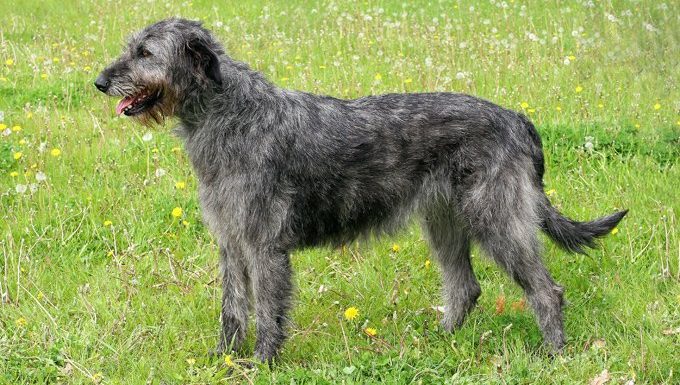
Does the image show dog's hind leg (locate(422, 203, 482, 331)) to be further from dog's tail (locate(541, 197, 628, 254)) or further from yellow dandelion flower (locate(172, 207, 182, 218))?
yellow dandelion flower (locate(172, 207, 182, 218))

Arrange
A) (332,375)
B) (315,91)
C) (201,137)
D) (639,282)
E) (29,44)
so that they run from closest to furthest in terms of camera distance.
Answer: (332,375) < (201,137) < (639,282) < (315,91) < (29,44)

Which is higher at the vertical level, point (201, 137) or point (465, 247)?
point (201, 137)

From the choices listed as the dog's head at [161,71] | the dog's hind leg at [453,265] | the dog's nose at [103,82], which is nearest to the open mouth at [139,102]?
the dog's head at [161,71]

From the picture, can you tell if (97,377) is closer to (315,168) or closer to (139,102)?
(139,102)

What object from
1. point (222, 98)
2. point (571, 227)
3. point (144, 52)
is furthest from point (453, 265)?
point (144, 52)

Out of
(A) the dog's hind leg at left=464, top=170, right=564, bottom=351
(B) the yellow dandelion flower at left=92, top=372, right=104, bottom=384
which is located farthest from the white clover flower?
(A) the dog's hind leg at left=464, top=170, right=564, bottom=351

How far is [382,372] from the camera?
4523 mm

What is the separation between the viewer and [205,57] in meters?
4.72

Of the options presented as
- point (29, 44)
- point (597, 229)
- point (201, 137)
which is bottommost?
point (29, 44)

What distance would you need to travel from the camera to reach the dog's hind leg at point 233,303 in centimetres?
500

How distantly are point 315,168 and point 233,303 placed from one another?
3.01 feet

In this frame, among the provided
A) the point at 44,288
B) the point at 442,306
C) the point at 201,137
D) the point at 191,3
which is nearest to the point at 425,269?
the point at 442,306

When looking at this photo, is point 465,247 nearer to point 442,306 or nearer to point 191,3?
point 442,306

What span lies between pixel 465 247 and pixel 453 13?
21.7ft
